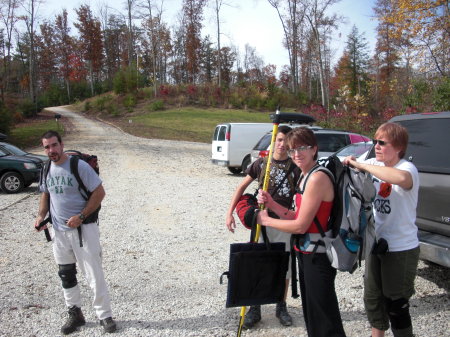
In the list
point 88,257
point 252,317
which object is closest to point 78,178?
point 88,257

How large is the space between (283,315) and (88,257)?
1885 mm

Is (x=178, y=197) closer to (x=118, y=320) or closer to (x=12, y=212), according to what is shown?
(x=12, y=212)

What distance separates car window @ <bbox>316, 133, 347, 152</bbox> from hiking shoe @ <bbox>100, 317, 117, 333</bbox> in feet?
28.6

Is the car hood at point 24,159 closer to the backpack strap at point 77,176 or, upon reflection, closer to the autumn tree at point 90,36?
the backpack strap at point 77,176

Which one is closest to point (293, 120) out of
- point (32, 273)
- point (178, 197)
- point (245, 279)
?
point (245, 279)

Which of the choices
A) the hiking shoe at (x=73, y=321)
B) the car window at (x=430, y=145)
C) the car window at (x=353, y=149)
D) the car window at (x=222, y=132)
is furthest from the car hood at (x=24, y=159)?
the car window at (x=430, y=145)

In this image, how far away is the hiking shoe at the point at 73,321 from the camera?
353cm

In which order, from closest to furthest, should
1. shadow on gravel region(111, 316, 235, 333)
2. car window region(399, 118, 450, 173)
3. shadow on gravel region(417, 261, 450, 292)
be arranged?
shadow on gravel region(111, 316, 235, 333) < car window region(399, 118, 450, 173) < shadow on gravel region(417, 261, 450, 292)

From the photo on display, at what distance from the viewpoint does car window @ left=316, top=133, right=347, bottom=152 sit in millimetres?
11211

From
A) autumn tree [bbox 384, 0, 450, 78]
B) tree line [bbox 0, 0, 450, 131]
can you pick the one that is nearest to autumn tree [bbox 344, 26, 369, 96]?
A: tree line [bbox 0, 0, 450, 131]

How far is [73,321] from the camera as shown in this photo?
11.8ft

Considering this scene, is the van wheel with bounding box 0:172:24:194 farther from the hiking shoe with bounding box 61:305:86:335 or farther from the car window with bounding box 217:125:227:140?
the hiking shoe with bounding box 61:305:86:335

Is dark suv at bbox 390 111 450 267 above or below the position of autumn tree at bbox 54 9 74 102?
below

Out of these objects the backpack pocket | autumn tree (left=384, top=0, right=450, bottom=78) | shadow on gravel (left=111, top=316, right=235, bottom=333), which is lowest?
shadow on gravel (left=111, top=316, right=235, bottom=333)
